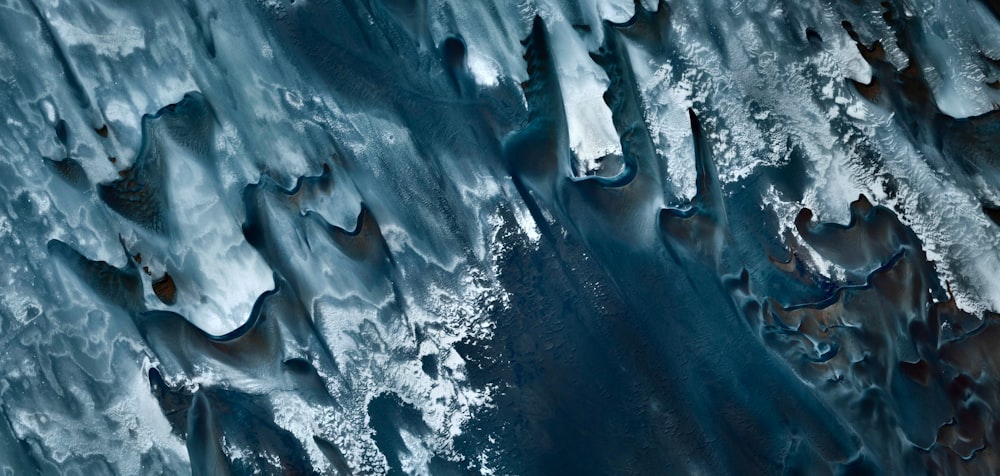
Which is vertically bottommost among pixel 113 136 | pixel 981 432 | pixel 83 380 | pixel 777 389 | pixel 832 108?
pixel 981 432

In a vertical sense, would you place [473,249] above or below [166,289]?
below

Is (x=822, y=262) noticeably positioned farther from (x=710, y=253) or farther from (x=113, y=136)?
(x=113, y=136)

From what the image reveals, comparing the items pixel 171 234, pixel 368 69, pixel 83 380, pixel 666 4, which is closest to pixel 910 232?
pixel 666 4

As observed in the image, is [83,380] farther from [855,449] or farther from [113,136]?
[855,449]

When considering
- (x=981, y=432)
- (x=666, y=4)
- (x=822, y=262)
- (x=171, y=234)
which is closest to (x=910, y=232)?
(x=822, y=262)

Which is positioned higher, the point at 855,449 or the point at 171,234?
the point at 171,234

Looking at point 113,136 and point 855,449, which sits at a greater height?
point 113,136
